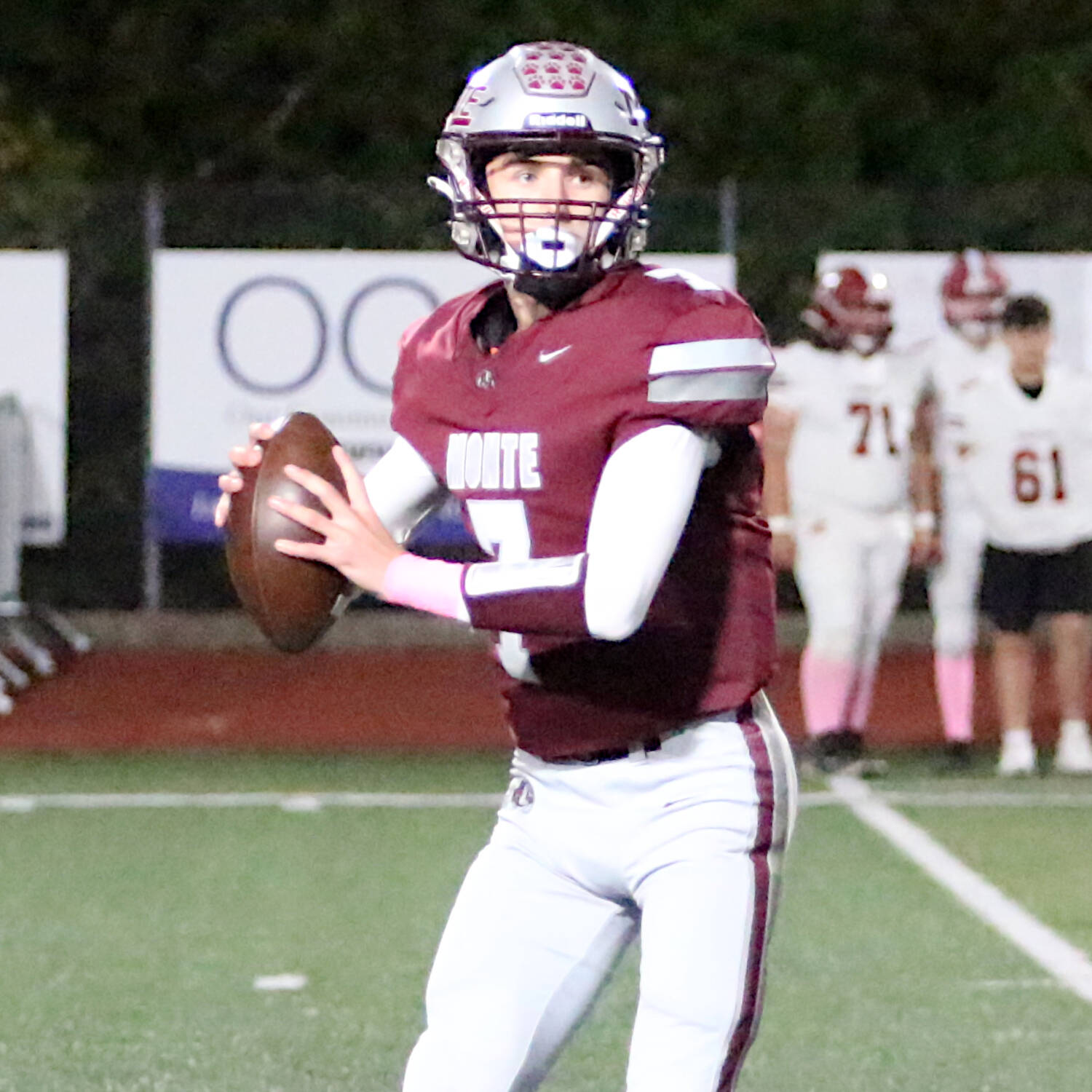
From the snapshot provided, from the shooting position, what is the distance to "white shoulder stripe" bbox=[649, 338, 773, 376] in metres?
3.16

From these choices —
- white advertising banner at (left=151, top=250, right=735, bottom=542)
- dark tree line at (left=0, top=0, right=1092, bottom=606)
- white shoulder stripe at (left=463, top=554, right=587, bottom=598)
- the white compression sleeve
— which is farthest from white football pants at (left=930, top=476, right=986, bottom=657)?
dark tree line at (left=0, top=0, right=1092, bottom=606)

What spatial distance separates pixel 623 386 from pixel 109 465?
1160cm

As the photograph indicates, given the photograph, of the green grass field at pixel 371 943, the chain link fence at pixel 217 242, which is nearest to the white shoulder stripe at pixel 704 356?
the green grass field at pixel 371 943

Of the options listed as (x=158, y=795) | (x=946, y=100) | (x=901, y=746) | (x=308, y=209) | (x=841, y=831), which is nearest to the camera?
(x=841, y=831)

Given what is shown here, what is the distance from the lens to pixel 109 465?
14.5 m

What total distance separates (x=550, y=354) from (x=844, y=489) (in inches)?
239

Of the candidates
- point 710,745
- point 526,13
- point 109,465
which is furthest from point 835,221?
point 710,745

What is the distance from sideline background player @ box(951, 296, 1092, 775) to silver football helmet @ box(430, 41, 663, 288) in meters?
6.12

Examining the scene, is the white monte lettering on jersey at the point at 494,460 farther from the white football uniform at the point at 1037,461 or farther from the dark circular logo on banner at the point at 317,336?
the dark circular logo on banner at the point at 317,336

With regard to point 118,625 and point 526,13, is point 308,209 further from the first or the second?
point 526,13

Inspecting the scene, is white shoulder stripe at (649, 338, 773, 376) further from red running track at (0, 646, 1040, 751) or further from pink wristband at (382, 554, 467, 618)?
red running track at (0, 646, 1040, 751)

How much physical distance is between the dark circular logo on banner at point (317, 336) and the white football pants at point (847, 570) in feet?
13.2

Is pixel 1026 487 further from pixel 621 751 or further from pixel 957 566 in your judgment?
pixel 621 751

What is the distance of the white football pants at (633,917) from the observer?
317cm
